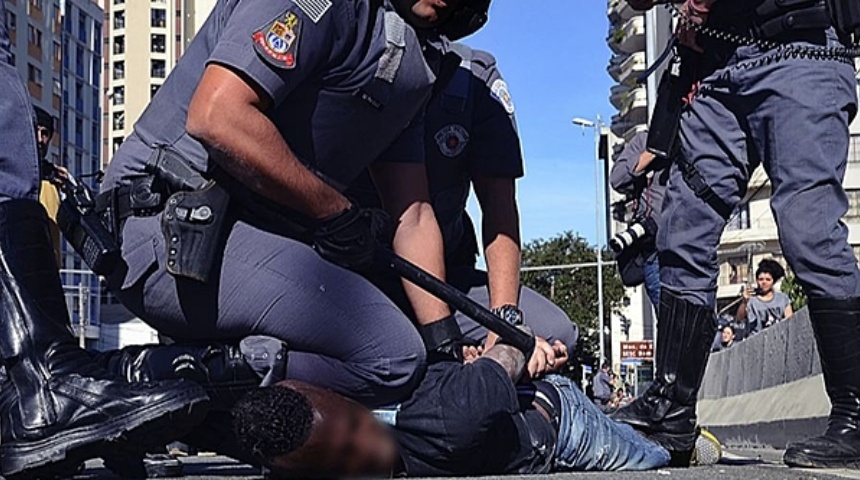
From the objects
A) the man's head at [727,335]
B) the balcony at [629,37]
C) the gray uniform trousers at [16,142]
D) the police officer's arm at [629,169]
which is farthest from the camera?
the balcony at [629,37]

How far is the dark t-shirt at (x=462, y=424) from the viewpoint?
11.1 ft

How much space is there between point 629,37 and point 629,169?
61.6 m

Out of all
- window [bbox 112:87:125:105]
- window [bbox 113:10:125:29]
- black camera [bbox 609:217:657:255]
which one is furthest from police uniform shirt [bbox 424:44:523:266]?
window [bbox 113:10:125:29]

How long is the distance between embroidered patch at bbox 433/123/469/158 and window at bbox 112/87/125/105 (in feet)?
345

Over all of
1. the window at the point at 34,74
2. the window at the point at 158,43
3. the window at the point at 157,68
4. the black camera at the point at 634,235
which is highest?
the window at the point at 158,43

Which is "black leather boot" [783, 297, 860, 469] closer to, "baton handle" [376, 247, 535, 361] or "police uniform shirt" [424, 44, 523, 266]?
"baton handle" [376, 247, 535, 361]

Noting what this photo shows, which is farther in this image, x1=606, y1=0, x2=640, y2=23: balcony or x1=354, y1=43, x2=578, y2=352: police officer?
x1=606, y1=0, x2=640, y2=23: balcony

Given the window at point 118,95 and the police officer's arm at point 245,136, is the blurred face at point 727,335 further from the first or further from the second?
the window at point 118,95

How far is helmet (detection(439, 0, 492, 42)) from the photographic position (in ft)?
12.0

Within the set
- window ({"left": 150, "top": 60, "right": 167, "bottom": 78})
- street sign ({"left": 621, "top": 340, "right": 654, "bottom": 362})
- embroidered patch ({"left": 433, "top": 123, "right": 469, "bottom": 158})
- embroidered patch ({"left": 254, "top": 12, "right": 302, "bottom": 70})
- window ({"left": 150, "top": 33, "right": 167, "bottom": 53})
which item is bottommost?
street sign ({"left": 621, "top": 340, "right": 654, "bottom": 362})

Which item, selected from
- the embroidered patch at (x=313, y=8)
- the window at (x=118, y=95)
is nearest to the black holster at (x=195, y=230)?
the embroidered patch at (x=313, y=8)

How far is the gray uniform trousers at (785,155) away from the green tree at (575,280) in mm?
53926

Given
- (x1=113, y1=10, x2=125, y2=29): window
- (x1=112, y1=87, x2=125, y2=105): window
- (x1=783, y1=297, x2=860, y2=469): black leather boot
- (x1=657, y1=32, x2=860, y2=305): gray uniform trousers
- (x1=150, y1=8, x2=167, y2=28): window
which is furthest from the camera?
(x1=113, y1=10, x2=125, y2=29): window

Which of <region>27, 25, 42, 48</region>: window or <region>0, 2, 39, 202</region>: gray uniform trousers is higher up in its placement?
<region>27, 25, 42, 48</region>: window
